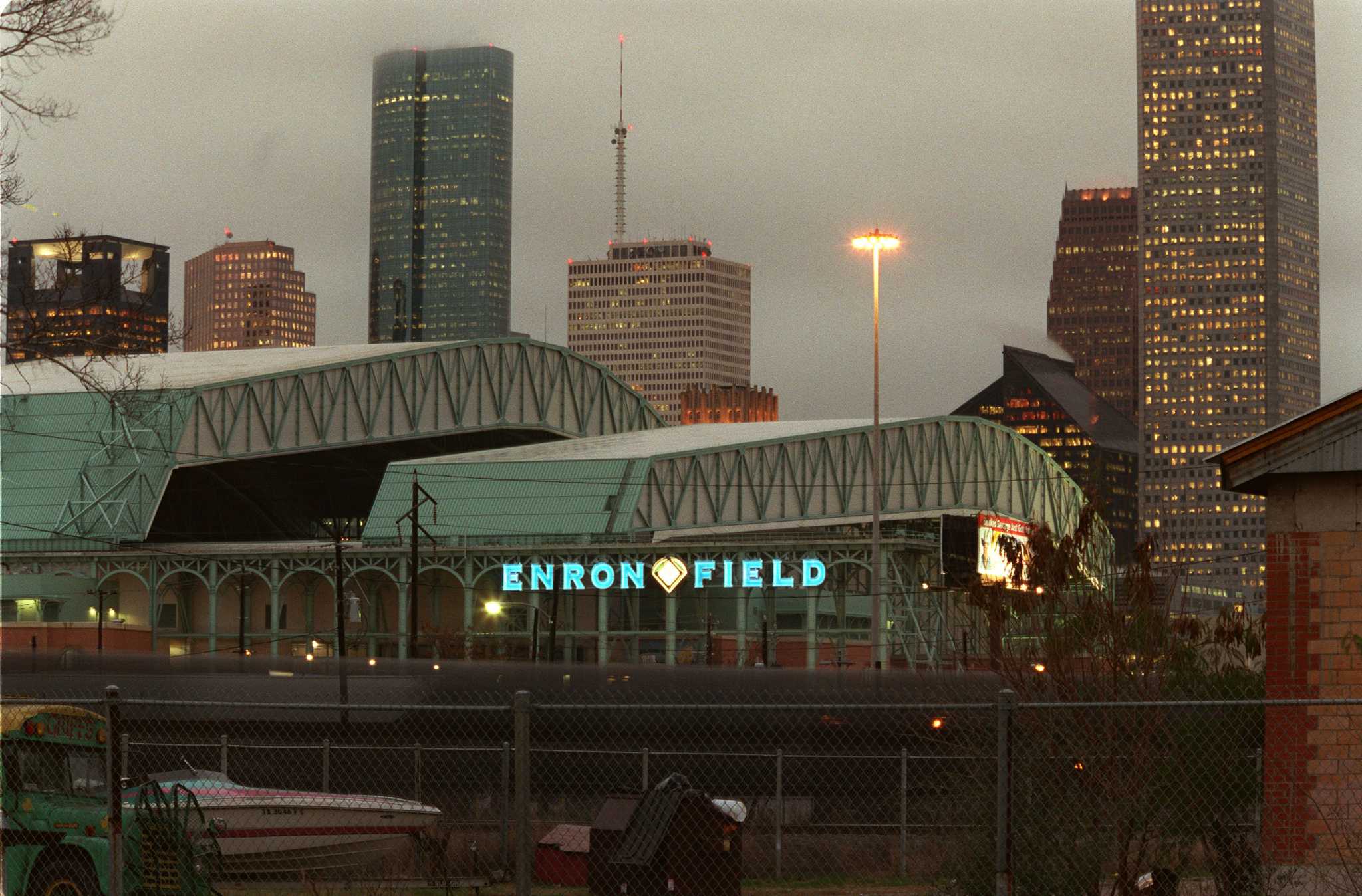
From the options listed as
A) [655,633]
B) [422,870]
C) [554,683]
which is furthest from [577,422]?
[422,870]

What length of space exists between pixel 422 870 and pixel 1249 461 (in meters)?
10.9

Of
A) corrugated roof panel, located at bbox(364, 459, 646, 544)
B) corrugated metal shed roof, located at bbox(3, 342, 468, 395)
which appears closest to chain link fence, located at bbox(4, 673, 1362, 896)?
corrugated roof panel, located at bbox(364, 459, 646, 544)

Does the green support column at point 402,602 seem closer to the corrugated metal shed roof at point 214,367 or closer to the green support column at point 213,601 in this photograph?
the green support column at point 213,601

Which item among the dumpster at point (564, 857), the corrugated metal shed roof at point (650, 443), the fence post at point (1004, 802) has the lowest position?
the dumpster at point (564, 857)

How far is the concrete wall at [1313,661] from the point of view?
59.4ft

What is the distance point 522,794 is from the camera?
45.0 ft

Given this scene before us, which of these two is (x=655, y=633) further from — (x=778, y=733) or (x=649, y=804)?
(x=649, y=804)

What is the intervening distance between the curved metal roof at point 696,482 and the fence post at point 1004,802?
7155 centimetres

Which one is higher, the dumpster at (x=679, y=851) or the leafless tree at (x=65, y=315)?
the leafless tree at (x=65, y=315)

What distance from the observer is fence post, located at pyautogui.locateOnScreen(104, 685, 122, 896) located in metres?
14.2

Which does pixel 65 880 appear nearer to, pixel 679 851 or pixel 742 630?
pixel 679 851

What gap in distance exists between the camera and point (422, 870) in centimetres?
2266

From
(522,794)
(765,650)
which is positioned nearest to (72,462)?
(765,650)

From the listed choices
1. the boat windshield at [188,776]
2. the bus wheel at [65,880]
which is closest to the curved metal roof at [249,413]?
the boat windshield at [188,776]
